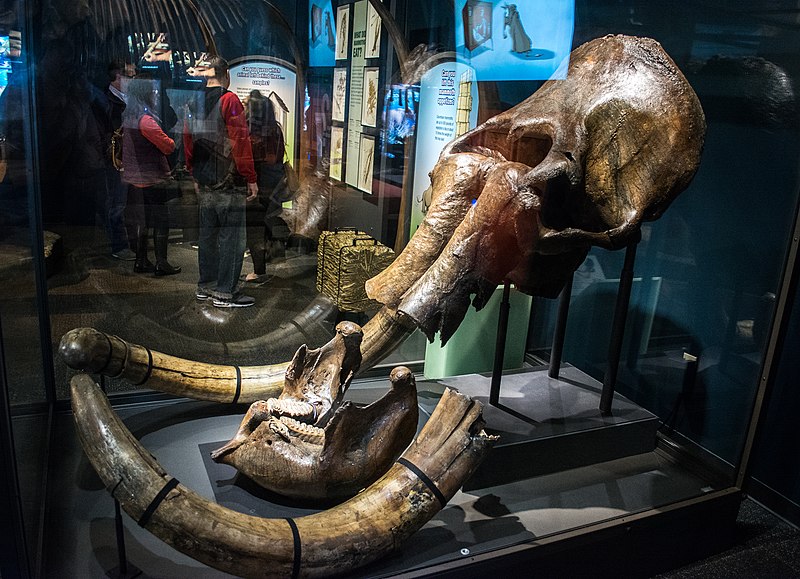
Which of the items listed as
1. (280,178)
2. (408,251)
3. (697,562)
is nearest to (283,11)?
(280,178)

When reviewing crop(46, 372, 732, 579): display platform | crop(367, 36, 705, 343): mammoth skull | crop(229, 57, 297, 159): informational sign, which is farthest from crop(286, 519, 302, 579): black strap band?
crop(229, 57, 297, 159): informational sign

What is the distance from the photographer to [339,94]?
3.09 m

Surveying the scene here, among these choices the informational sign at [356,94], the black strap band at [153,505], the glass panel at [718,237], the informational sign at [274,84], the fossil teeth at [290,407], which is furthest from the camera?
the informational sign at [356,94]

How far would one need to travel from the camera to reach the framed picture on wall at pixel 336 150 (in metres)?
3.19

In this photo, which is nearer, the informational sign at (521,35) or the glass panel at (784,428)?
the informational sign at (521,35)

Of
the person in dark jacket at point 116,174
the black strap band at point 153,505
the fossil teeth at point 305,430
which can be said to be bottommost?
the fossil teeth at point 305,430

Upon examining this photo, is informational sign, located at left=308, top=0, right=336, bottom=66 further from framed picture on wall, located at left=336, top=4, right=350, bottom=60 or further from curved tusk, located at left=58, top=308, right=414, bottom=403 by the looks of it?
curved tusk, located at left=58, top=308, right=414, bottom=403

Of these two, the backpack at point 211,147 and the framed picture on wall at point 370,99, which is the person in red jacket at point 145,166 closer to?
the backpack at point 211,147

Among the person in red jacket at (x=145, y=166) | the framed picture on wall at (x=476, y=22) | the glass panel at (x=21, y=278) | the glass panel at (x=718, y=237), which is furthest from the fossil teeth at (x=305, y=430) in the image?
the glass panel at (x=718, y=237)

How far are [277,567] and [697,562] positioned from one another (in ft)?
6.04

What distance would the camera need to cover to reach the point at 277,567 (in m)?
1.82

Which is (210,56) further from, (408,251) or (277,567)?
(277,567)

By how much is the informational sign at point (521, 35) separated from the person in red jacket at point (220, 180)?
3.41 feet

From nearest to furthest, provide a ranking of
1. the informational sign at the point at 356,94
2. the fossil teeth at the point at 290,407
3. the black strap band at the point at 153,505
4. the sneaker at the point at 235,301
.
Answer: the black strap band at the point at 153,505
the fossil teeth at the point at 290,407
the informational sign at the point at 356,94
the sneaker at the point at 235,301
